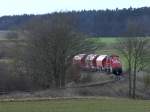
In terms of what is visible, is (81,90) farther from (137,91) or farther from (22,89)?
(137,91)

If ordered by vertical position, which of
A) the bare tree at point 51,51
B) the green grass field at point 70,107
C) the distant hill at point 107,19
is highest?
Result: the distant hill at point 107,19

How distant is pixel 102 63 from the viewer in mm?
72688

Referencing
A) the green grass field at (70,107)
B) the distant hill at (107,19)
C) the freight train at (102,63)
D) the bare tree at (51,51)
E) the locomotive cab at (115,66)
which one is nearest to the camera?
the green grass field at (70,107)

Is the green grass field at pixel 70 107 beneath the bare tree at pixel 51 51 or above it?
beneath

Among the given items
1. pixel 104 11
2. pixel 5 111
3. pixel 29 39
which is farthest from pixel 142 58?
pixel 104 11

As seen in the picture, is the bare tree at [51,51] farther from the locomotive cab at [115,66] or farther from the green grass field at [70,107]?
the green grass field at [70,107]

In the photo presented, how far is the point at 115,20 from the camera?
464 feet

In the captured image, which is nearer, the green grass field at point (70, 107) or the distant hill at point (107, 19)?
the green grass field at point (70, 107)

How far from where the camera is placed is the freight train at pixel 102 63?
2734 inches

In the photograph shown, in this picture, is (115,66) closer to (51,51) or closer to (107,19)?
(51,51)

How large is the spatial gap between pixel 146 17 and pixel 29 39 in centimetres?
8258

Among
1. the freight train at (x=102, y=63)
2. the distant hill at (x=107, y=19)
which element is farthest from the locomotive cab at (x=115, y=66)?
the distant hill at (x=107, y=19)

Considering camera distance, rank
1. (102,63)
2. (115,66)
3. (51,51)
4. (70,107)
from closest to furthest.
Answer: (70,107), (51,51), (115,66), (102,63)

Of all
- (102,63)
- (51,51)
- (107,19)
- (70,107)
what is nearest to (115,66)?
(102,63)
